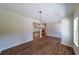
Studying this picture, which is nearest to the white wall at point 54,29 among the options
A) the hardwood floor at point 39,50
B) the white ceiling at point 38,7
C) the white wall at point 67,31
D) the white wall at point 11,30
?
the white wall at point 67,31

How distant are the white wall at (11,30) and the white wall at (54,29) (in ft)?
14.1

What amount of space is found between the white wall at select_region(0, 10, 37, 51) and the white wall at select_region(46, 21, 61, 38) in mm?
4312

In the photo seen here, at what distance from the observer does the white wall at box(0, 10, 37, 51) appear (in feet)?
12.0

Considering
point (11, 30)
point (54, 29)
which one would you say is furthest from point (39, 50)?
point (54, 29)

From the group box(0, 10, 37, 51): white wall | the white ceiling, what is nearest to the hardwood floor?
box(0, 10, 37, 51): white wall

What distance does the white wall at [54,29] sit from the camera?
8117mm

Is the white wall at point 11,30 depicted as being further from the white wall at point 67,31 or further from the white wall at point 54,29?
the white wall at point 54,29

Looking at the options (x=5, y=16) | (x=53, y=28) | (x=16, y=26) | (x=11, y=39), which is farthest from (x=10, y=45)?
(x=53, y=28)

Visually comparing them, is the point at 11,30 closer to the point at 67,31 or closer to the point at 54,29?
the point at 67,31

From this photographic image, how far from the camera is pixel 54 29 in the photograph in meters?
8.62

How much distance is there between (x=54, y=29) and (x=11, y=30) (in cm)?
557

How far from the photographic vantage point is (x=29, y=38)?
20.2 ft

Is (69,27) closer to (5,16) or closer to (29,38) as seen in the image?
(29,38)
